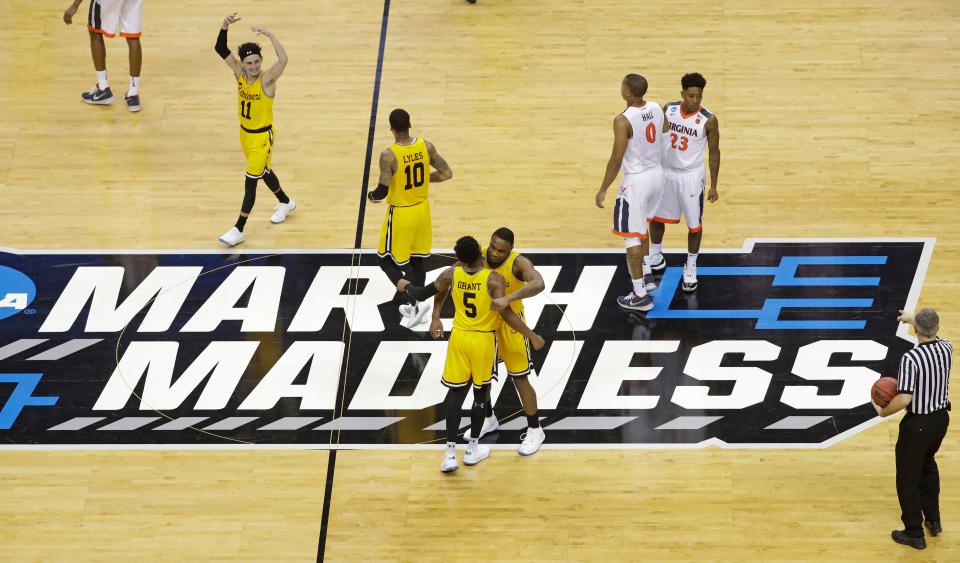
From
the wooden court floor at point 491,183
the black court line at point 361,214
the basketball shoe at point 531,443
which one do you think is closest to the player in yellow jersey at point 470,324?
the basketball shoe at point 531,443

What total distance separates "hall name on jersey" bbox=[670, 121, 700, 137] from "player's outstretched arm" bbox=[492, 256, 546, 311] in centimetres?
220

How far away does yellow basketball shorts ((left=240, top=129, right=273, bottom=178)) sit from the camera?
34.1 ft

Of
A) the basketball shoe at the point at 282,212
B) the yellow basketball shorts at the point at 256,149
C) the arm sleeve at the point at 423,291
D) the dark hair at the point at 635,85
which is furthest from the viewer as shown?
the basketball shoe at the point at 282,212

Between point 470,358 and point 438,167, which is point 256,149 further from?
point 470,358

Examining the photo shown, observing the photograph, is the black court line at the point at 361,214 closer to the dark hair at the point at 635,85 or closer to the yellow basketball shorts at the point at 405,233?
the yellow basketball shorts at the point at 405,233

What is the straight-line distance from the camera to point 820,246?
413 inches

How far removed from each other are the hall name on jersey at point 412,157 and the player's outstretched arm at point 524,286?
1533 mm

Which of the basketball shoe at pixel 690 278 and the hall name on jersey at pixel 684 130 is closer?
the hall name on jersey at pixel 684 130

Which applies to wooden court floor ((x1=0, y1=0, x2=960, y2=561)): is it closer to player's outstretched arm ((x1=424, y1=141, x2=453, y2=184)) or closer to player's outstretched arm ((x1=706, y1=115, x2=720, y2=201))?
player's outstretched arm ((x1=706, y1=115, x2=720, y2=201))

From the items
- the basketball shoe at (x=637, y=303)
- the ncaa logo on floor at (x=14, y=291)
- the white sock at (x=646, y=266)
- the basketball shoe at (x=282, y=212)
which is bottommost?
the ncaa logo on floor at (x=14, y=291)

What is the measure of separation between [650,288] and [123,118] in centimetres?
556

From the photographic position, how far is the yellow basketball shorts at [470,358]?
809 cm

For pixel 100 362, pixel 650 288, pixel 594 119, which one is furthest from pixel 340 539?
pixel 594 119

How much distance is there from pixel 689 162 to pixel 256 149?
3.61m
